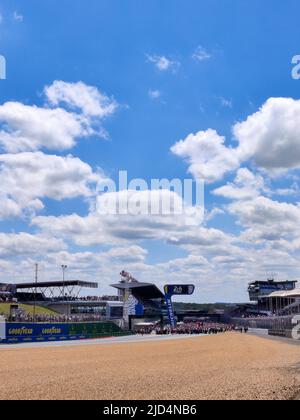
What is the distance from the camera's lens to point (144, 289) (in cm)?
17212

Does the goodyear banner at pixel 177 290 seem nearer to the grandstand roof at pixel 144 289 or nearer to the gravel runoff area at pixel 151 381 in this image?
the grandstand roof at pixel 144 289

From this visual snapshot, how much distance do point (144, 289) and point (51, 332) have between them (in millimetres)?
98191

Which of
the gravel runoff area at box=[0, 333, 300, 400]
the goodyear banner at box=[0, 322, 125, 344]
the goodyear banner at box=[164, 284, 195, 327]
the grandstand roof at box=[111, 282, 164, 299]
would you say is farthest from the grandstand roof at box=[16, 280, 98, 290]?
the gravel runoff area at box=[0, 333, 300, 400]

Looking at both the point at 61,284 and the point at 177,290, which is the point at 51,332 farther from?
the point at 61,284

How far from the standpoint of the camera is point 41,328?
73.0 m

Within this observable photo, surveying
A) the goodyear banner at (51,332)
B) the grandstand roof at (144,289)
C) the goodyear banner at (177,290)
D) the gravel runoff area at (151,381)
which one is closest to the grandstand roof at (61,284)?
the grandstand roof at (144,289)

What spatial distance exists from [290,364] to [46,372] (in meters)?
15.8

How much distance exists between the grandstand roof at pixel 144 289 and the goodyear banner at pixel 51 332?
67.9m

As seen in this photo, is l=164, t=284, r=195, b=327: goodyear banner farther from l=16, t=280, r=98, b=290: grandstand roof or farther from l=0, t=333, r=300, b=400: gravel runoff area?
l=0, t=333, r=300, b=400: gravel runoff area

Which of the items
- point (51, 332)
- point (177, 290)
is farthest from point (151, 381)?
point (177, 290)
